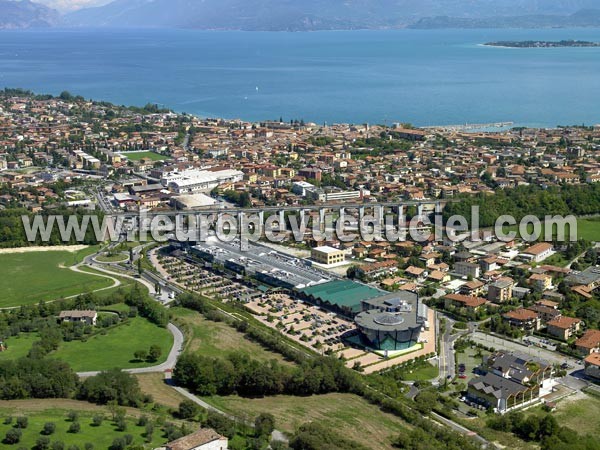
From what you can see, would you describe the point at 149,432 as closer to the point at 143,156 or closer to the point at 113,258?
the point at 113,258

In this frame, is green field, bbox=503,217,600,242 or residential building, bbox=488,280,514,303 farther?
green field, bbox=503,217,600,242

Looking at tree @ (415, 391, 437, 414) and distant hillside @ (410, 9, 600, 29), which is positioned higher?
distant hillside @ (410, 9, 600, 29)

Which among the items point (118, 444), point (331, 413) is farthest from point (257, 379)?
point (118, 444)

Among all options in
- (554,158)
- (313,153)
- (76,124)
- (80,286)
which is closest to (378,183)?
(313,153)

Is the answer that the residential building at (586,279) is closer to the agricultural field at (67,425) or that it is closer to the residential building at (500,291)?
the residential building at (500,291)

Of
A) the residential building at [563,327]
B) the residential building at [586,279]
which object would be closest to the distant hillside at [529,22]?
the residential building at [586,279]

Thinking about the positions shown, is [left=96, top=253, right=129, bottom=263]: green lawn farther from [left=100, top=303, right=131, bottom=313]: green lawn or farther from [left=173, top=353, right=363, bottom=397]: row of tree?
[left=173, top=353, right=363, bottom=397]: row of tree

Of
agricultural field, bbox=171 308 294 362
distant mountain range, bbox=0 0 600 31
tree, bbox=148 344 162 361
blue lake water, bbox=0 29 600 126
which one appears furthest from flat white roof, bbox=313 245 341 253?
distant mountain range, bbox=0 0 600 31
